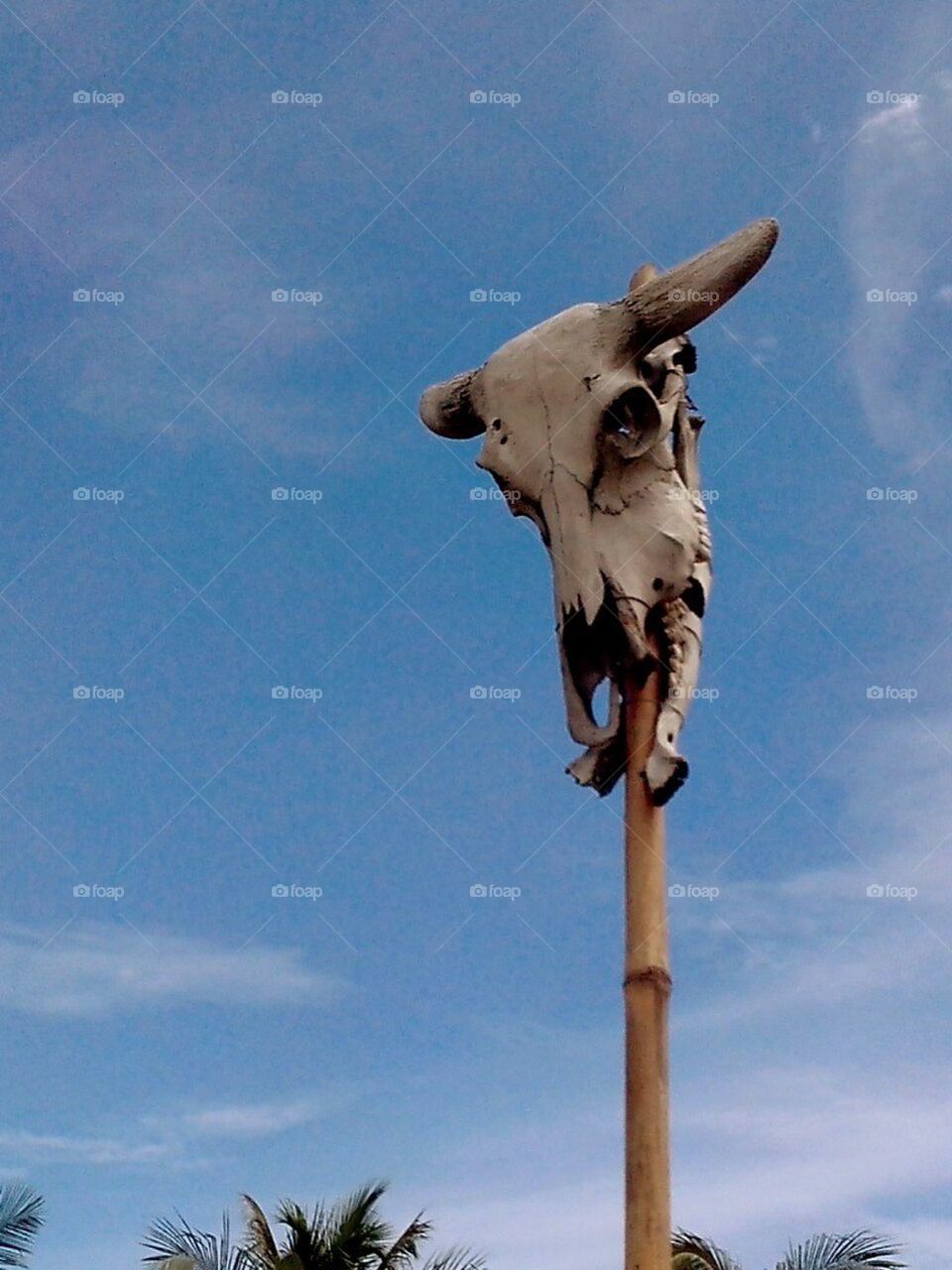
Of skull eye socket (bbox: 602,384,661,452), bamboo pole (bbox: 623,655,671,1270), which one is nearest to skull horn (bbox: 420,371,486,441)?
skull eye socket (bbox: 602,384,661,452)

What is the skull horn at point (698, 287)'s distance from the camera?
10.5 meters

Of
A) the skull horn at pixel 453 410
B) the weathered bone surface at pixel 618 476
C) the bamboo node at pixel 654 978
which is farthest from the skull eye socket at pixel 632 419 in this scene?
the bamboo node at pixel 654 978

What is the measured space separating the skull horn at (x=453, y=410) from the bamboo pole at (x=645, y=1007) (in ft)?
7.65

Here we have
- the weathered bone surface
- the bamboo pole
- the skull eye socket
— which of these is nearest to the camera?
the bamboo pole

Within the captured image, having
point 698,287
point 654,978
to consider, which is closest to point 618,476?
point 698,287

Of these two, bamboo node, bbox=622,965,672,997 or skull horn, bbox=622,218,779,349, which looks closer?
bamboo node, bbox=622,965,672,997

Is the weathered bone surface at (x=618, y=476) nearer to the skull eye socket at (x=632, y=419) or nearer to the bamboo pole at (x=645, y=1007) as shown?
the skull eye socket at (x=632, y=419)

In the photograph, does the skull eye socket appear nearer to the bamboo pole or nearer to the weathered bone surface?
the weathered bone surface

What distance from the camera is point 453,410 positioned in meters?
11.8

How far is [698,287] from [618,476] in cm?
123

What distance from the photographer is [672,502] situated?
10594mm

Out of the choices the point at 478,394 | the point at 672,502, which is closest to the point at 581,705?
the point at 672,502

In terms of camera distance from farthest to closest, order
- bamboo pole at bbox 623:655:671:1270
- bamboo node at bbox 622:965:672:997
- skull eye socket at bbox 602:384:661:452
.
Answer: skull eye socket at bbox 602:384:661:452 → bamboo node at bbox 622:965:672:997 → bamboo pole at bbox 623:655:671:1270

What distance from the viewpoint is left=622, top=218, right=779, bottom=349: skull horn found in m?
10.5
